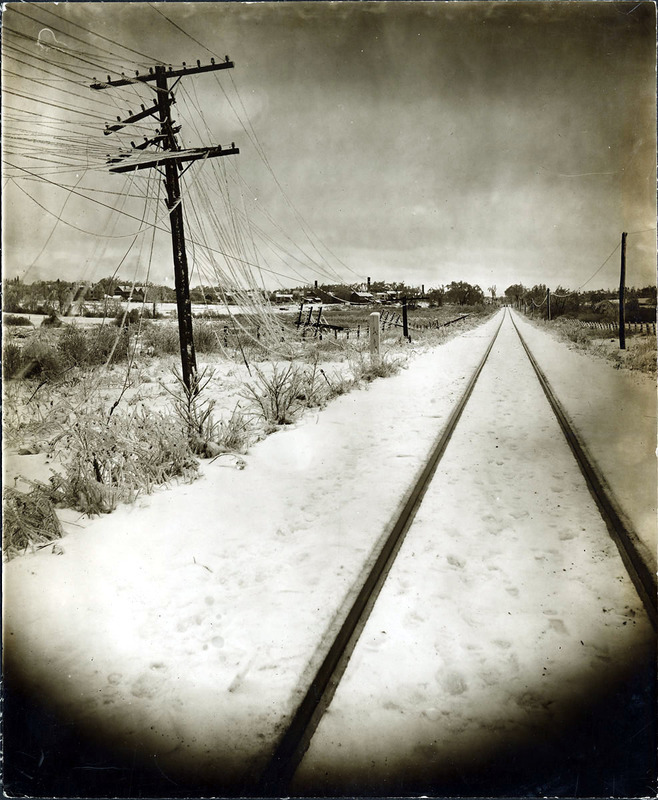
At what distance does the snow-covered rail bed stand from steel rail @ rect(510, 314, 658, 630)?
0.17ft

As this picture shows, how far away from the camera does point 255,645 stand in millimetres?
2365

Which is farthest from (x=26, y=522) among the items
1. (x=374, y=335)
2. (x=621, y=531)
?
(x=374, y=335)

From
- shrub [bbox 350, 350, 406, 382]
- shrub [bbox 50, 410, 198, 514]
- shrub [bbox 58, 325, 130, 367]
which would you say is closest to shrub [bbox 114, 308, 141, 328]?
shrub [bbox 58, 325, 130, 367]

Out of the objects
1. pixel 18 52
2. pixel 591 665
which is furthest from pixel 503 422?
pixel 18 52

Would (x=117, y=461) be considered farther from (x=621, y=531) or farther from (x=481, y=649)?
(x=621, y=531)

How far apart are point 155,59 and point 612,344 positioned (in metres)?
15.1

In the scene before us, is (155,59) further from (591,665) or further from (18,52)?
(591,665)

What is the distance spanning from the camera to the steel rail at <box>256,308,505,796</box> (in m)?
1.78

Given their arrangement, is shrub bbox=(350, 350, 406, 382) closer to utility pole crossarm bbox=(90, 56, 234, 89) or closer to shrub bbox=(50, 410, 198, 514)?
shrub bbox=(50, 410, 198, 514)

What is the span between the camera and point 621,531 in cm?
328

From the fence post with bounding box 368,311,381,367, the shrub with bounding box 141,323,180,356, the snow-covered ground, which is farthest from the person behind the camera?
the shrub with bounding box 141,323,180,356

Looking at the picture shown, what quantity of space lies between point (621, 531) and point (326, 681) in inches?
95.9

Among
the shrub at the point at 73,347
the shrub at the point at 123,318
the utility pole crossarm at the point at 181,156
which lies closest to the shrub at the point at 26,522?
the shrub at the point at 123,318

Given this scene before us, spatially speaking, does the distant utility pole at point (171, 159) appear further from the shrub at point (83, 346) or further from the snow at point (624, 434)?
the snow at point (624, 434)
